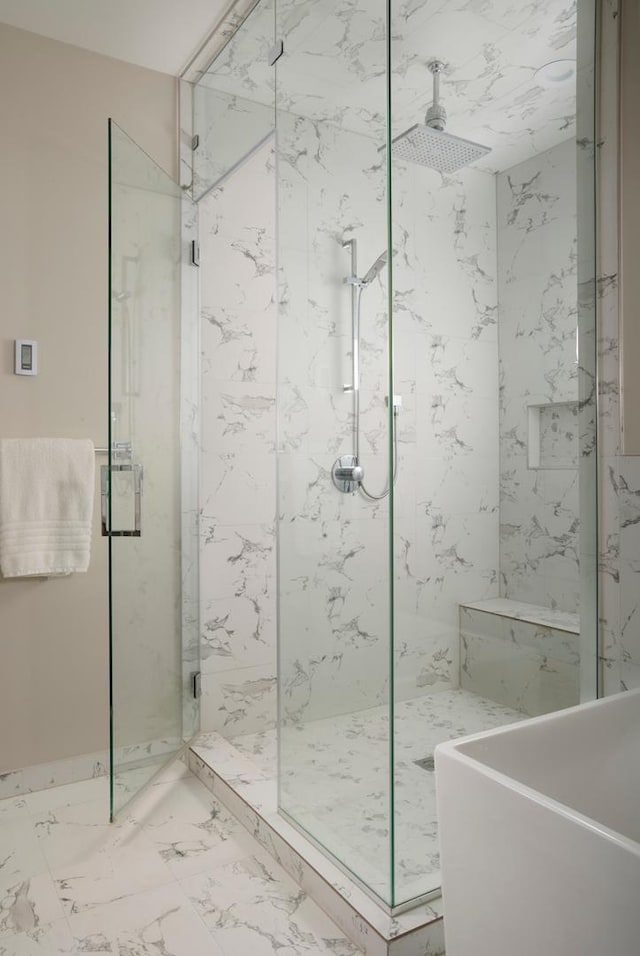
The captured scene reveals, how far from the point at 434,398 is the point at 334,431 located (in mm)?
295

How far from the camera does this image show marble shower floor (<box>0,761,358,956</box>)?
5.03 feet

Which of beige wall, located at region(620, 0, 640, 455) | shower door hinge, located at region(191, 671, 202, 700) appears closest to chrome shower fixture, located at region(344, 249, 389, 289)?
beige wall, located at region(620, 0, 640, 455)

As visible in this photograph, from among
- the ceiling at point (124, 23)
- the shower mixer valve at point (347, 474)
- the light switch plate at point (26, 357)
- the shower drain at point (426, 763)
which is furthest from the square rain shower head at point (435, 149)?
the light switch plate at point (26, 357)

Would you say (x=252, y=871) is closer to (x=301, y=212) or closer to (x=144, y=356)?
(x=144, y=356)

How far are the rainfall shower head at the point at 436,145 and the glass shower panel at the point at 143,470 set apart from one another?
0.90 m

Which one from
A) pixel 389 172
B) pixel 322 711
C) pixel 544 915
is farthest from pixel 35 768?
pixel 389 172

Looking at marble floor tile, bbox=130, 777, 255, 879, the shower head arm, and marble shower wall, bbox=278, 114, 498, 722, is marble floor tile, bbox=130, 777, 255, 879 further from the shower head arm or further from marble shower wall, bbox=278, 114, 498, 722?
the shower head arm

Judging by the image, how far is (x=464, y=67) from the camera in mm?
1478

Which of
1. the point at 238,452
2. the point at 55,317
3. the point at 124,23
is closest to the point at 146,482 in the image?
the point at 238,452

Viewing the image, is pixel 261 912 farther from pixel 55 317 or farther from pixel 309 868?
pixel 55 317

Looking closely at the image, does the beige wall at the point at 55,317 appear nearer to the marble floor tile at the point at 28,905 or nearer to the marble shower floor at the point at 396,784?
the marble floor tile at the point at 28,905

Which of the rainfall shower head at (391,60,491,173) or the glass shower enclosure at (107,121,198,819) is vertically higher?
the rainfall shower head at (391,60,491,173)

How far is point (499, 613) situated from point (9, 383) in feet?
5.61

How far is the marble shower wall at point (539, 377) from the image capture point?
60.6 inches
